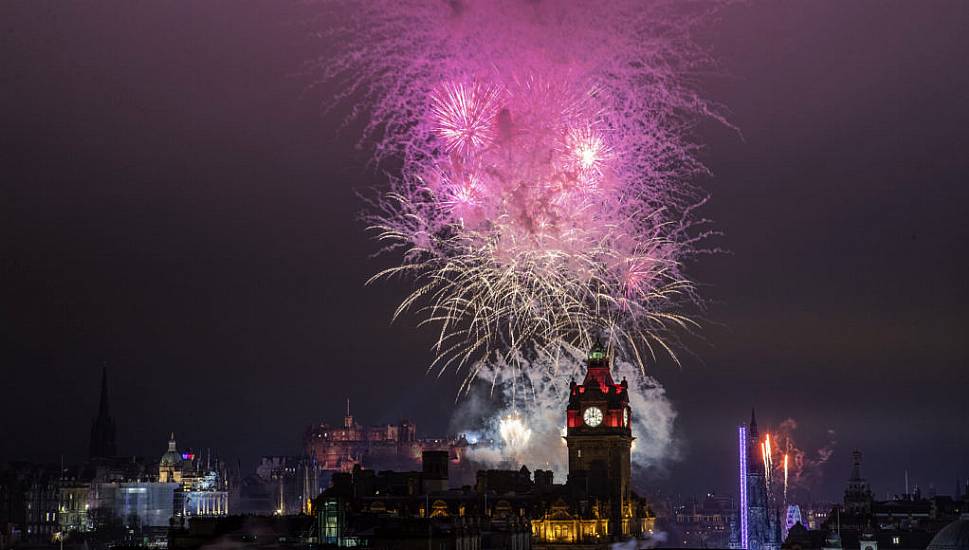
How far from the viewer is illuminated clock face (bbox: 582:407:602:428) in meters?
147

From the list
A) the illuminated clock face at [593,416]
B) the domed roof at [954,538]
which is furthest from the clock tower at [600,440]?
the domed roof at [954,538]

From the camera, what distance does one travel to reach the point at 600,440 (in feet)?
483

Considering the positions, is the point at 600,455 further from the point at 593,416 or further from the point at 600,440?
the point at 593,416

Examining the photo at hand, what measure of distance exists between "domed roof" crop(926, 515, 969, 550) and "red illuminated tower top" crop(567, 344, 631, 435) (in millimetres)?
46840

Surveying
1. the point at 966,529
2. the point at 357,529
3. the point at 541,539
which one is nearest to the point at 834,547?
the point at 966,529

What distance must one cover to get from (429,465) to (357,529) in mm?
40313

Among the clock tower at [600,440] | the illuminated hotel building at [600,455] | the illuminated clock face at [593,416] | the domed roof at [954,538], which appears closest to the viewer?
the illuminated hotel building at [600,455]

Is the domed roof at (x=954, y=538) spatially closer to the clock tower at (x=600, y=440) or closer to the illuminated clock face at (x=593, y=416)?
the clock tower at (x=600, y=440)

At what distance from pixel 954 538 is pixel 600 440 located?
50.8m

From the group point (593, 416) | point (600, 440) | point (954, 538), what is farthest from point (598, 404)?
point (954, 538)

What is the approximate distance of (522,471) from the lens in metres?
155

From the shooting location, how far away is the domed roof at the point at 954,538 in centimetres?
17425

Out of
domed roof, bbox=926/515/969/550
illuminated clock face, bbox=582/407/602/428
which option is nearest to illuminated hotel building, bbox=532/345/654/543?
illuminated clock face, bbox=582/407/602/428

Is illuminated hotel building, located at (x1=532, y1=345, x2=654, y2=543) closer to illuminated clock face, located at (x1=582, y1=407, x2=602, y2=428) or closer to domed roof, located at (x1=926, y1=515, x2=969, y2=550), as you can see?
illuminated clock face, located at (x1=582, y1=407, x2=602, y2=428)
